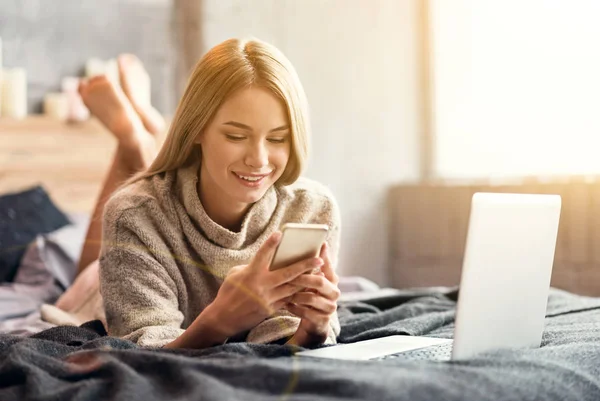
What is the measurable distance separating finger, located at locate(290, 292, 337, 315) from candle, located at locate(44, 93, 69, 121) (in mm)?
1998

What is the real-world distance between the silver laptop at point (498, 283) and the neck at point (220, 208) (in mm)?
411

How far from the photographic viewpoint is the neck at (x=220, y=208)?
63.6 inches

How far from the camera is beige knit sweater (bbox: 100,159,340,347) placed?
1461 millimetres

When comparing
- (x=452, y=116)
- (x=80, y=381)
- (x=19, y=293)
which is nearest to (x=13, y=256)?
(x=19, y=293)

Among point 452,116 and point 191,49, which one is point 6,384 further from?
point 452,116

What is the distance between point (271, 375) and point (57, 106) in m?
2.33

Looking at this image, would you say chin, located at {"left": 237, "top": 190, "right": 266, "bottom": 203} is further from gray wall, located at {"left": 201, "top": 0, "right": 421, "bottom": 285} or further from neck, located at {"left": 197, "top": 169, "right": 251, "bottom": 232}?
gray wall, located at {"left": 201, "top": 0, "right": 421, "bottom": 285}

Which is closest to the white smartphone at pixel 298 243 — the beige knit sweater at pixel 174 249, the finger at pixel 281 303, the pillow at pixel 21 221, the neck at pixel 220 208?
the finger at pixel 281 303

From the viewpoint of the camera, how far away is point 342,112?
3629 millimetres

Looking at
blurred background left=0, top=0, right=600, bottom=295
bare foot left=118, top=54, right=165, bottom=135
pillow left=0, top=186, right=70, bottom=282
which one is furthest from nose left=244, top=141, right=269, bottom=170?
blurred background left=0, top=0, right=600, bottom=295

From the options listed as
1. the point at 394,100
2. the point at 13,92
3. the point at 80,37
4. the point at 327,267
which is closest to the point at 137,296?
the point at 327,267

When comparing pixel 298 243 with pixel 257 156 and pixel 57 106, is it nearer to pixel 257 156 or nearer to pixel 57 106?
pixel 257 156

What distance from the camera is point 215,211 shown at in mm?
1635

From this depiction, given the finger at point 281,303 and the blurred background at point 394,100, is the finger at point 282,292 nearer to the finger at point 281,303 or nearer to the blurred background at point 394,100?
the finger at point 281,303
